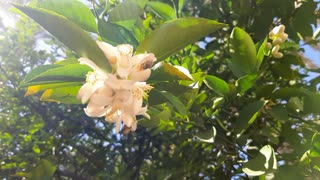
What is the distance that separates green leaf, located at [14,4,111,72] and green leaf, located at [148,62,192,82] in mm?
97

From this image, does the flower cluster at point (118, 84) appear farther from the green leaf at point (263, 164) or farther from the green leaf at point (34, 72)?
the green leaf at point (263, 164)

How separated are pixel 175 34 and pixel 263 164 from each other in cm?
36

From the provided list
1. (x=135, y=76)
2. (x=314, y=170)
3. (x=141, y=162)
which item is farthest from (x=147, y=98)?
(x=141, y=162)

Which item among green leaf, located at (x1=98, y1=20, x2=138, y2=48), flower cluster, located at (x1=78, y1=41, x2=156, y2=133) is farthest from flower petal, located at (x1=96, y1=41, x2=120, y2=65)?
green leaf, located at (x1=98, y1=20, x2=138, y2=48)

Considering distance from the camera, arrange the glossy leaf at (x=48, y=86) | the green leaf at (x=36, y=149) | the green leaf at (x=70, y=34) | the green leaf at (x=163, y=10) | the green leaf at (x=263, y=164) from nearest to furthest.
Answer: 1. the green leaf at (x=70, y=34)
2. the glossy leaf at (x=48, y=86)
3. the green leaf at (x=263, y=164)
4. the green leaf at (x=163, y=10)
5. the green leaf at (x=36, y=149)

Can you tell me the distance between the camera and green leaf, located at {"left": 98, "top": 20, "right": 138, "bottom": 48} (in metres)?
0.64

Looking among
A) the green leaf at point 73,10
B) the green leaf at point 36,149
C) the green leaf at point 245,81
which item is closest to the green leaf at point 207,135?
the green leaf at point 245,81

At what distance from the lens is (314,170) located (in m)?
0.86

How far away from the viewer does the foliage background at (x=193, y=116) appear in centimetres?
89

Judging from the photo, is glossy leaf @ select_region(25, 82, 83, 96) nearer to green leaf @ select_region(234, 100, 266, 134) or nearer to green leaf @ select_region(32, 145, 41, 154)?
green leaf @ select_region(234, 100, 266, 134)

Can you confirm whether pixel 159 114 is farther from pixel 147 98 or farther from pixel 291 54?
pixel 291 54

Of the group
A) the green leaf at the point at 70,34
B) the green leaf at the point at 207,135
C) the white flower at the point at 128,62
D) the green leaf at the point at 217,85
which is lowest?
the green leaf at the point at 207,135

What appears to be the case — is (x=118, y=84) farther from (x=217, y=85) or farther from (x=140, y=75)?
(x=217, y=85)

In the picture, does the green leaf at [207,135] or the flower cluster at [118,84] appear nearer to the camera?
the flower cluster at [118,84]
